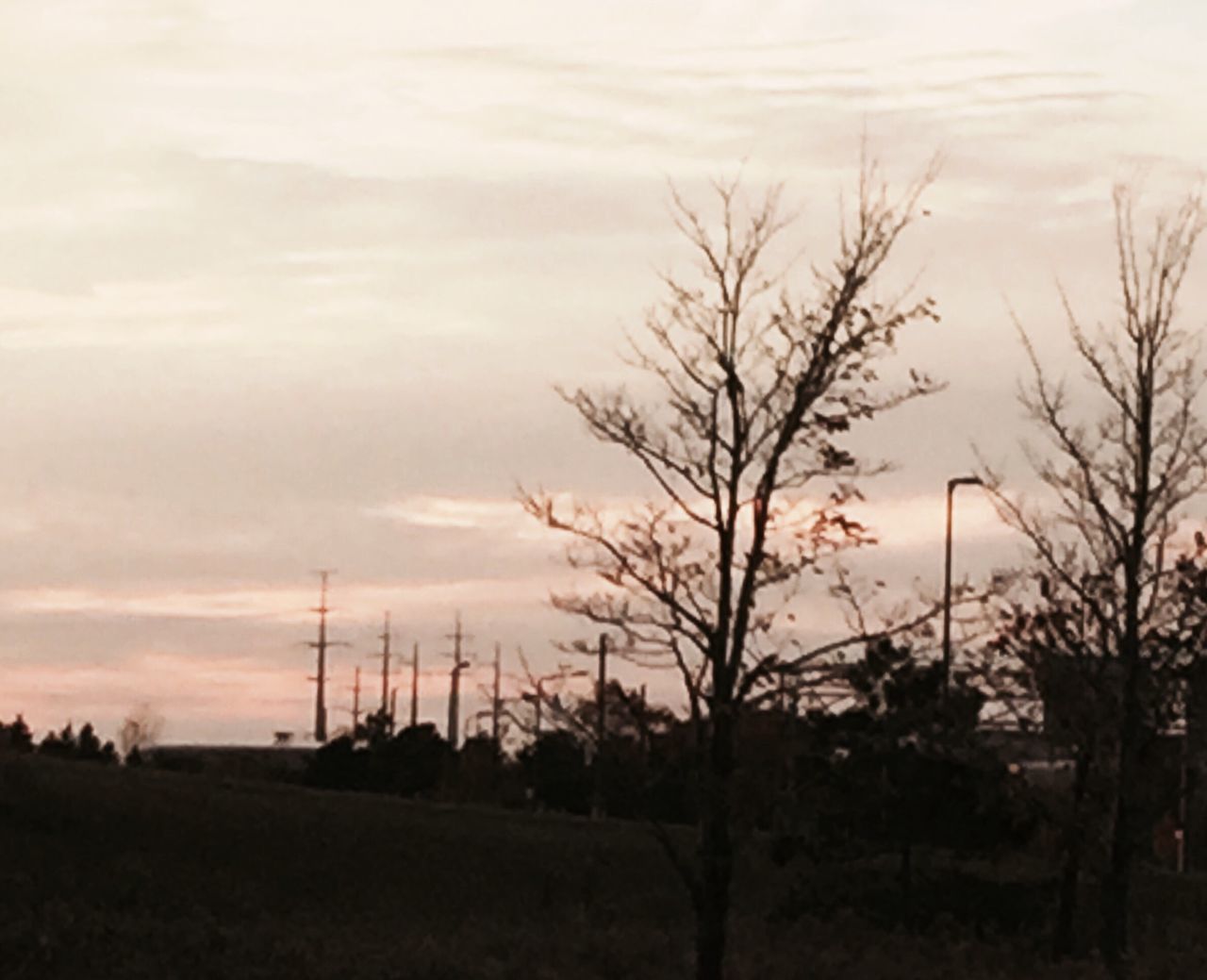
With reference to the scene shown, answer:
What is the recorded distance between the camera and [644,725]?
85.7 ft

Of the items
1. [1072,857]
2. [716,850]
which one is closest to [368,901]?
[1072,857]

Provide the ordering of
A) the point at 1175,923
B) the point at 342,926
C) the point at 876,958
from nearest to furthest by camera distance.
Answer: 1. the point at 876,958
2. the point at 342,926
3. the point at 1175,923

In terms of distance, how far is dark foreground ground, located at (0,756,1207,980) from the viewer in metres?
39.7

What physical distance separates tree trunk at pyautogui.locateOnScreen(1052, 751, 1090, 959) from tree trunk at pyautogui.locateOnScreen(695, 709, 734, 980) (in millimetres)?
10722

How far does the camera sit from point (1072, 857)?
40500 millimetres

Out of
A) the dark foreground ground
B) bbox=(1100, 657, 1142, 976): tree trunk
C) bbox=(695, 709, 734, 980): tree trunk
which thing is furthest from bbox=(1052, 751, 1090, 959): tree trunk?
bbox=(695, 709, 734, 980): tree trunk

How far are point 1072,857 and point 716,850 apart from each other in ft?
52.1

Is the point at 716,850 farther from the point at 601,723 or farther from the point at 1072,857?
the point at 1072,857

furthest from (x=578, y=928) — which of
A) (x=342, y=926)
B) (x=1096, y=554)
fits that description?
(x=1096, y=554)

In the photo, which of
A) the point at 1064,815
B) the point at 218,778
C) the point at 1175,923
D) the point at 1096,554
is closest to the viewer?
the point at 1096,554

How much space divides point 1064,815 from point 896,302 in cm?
1312

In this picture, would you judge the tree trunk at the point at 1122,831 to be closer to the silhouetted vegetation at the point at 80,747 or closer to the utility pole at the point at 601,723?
the utility pole at the point at 601,723

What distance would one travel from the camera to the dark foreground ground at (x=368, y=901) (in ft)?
130

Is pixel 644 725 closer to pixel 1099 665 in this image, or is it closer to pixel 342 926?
pixel 1099 665
